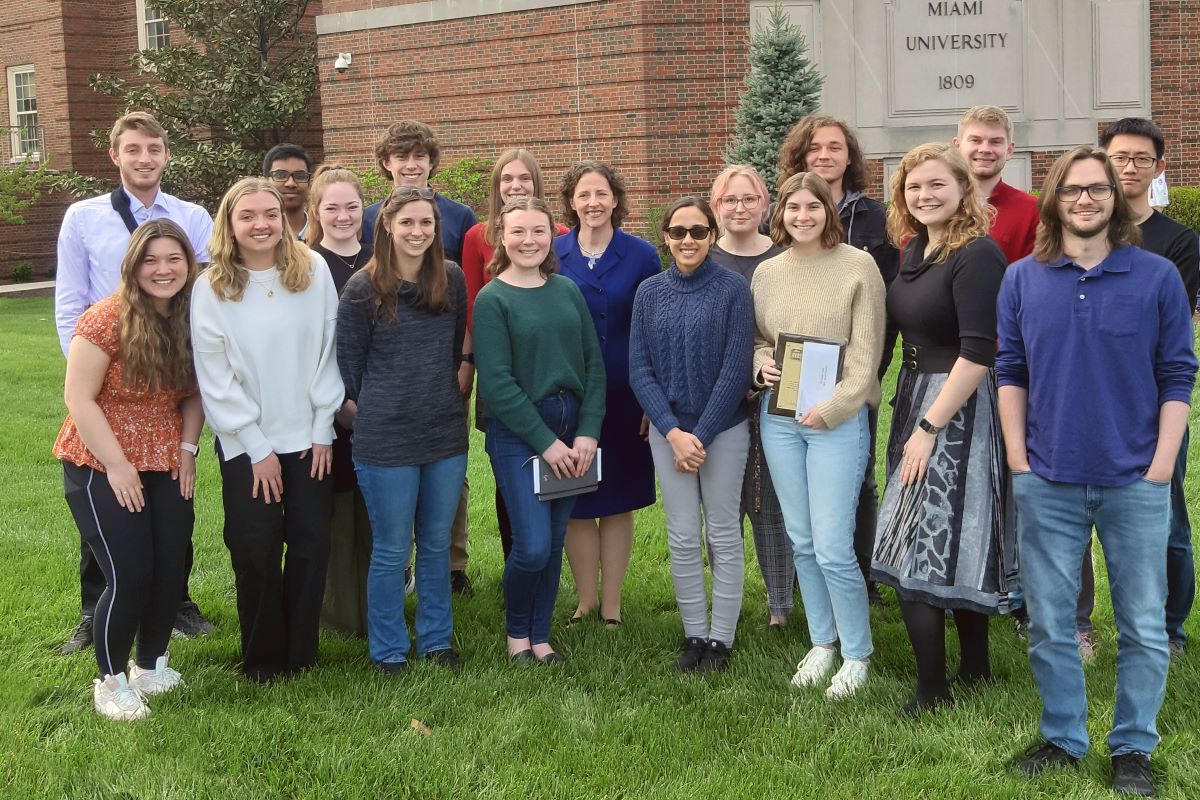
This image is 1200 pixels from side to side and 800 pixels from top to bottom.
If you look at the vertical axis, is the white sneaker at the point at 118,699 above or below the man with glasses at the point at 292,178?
below

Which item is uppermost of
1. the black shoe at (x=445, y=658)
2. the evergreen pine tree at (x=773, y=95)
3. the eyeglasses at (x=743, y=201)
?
the evergreen pine tree at (x=773, y=95)

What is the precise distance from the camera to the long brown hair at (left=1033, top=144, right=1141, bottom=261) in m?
3.65

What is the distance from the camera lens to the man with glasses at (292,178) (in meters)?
5.55

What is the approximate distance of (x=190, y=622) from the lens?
5629 millimetres

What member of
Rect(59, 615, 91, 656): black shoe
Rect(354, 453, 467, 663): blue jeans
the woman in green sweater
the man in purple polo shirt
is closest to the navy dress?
the woman in green sweater

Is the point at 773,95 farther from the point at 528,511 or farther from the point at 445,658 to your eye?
the point at 445,658

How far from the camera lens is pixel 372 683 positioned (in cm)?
477

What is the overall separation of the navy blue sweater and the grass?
3.60ft

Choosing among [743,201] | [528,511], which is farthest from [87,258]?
[743,201]

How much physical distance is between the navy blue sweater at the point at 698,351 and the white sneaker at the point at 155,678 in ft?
7.33

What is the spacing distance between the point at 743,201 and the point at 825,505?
1.33 metres

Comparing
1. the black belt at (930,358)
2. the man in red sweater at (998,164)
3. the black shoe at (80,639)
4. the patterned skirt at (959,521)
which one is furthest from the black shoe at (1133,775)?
the black shoe at (80,639)

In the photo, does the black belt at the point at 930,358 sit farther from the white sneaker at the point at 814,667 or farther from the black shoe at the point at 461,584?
the black shoe at the point at 461,584

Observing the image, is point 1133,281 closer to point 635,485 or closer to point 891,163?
point 635,485
